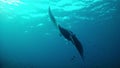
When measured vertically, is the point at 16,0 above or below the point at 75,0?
above

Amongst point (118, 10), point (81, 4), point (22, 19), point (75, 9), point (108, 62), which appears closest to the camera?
point (81, 4)

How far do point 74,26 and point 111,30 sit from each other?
31.3 ft

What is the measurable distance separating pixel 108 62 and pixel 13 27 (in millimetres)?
80171

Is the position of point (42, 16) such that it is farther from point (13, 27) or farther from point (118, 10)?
point (118, 10)

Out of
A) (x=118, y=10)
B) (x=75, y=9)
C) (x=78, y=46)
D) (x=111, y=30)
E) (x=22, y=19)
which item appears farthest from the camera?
(x=111, y=30)

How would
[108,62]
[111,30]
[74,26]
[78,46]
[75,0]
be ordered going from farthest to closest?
1. [108,62]
2. [111,30]
3. [74,26]
4. [75,0]
5. [78,46]

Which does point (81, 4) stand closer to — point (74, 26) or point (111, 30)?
point (74, 26)

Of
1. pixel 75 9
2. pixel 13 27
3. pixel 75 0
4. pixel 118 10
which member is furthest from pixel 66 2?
pixel 13 27

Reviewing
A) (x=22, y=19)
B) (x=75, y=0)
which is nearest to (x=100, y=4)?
(x=75, y=0)

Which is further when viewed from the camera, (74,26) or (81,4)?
(74,26)

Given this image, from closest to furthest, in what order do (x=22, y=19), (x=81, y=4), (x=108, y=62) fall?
1. (x=81, y=4)
2. (x=22, y=19)
3. (x=108, y=62)

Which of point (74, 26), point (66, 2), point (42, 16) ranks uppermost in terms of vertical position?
point (66, 2)

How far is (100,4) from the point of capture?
23688 millimetres

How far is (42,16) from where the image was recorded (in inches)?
1094
